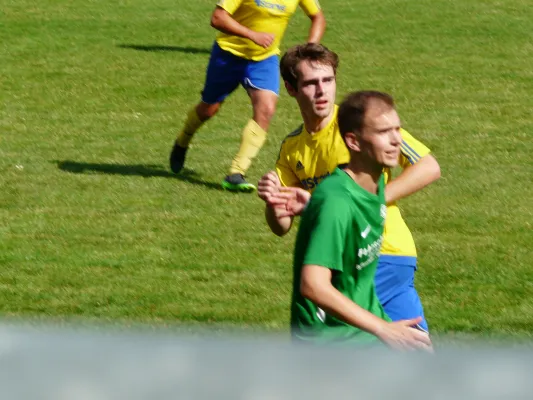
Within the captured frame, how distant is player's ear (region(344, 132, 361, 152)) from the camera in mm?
3859

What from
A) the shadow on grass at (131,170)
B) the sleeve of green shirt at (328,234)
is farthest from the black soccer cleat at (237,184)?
the sleeve of green shirt at (328,234)

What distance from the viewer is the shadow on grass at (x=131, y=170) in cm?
1091

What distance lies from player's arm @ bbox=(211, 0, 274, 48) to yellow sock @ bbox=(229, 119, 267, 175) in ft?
3.13

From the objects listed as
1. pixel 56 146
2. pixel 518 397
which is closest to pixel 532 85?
pixel 56 146

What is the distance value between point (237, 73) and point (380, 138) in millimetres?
6583

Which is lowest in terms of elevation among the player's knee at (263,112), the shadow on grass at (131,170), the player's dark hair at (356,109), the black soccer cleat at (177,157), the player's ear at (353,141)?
the shadow on grass at (131,170)

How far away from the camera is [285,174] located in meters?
5.17

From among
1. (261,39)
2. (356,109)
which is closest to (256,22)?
(261,39)

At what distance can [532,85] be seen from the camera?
1616cm

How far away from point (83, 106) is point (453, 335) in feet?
30.6

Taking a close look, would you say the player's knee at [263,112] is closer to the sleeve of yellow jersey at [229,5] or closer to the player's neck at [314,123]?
the sleeve of yellow jersey at [229,5]

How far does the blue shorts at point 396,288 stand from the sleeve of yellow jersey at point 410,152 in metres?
0.43

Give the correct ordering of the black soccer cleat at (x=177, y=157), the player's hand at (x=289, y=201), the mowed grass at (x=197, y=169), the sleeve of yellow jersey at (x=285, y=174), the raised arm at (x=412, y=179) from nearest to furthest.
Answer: the player's hand at (x=289, y=201), the raised arm at (x=412, y=179), the sleeve of yellow jersey at (x=285, y=174), the mowed grass at (x=197, y=169), the black soccer cleat at (x=177, y=157)

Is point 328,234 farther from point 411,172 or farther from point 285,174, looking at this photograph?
point 285,174
